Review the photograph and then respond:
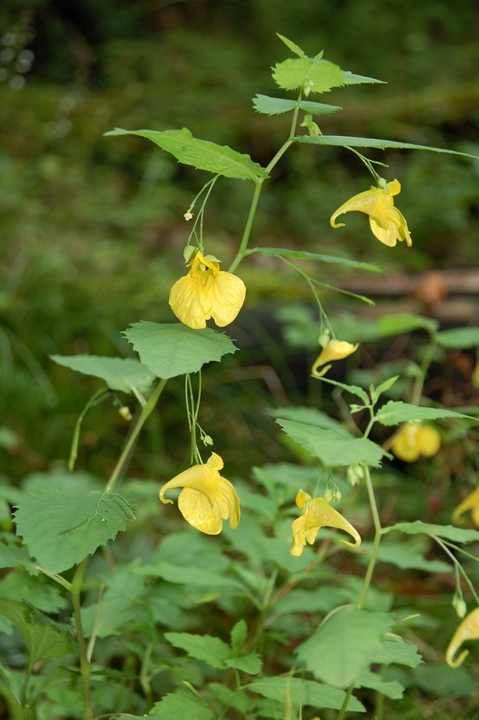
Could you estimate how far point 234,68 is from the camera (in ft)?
18.8

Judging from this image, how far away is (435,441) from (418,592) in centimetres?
56

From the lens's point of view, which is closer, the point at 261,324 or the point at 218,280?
the point at 218,280

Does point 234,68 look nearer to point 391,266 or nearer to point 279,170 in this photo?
point 279,170

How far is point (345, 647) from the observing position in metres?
0.54

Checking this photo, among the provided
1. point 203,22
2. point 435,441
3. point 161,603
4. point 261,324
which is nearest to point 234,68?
point 203,22

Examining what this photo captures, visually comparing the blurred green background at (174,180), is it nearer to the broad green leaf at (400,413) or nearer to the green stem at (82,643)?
the green stem at (82,643)

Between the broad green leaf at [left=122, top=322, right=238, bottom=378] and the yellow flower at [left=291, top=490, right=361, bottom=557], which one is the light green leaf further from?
the yellow flower at [left=291, top=490, right=361, bottom=557]

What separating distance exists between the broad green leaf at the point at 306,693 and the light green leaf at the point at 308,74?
0.73 m

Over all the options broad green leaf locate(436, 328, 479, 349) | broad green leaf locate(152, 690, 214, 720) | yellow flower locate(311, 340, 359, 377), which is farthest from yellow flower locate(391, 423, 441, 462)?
broad green leaf locate(152, 690, 214, 720)

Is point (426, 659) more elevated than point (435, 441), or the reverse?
point (435, 441)

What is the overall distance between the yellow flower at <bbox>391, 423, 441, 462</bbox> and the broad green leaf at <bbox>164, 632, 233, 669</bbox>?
71cm

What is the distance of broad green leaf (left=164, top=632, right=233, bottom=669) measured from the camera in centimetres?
89

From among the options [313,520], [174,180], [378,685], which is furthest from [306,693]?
[174,180]

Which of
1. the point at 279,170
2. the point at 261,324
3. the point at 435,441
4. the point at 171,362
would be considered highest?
the point at 171,362
